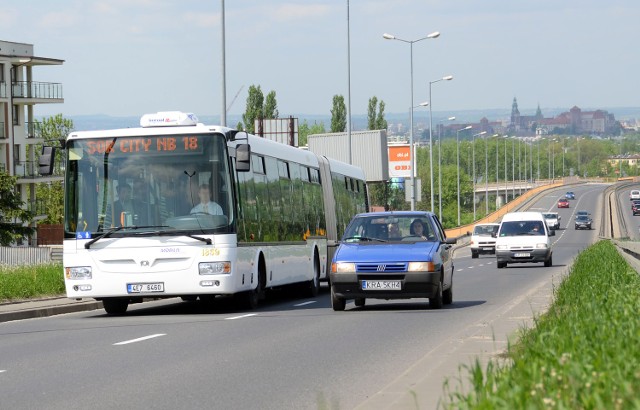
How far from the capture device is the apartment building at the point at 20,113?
9869cm

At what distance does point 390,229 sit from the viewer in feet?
72.8

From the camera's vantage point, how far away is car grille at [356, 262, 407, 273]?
68.6 ft

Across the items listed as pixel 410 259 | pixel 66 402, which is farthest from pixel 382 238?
pixel 66 402

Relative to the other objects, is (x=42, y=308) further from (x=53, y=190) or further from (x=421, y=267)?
(x=53, y=190)

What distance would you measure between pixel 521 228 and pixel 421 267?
90.5 feet

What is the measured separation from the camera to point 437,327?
59.0 ft

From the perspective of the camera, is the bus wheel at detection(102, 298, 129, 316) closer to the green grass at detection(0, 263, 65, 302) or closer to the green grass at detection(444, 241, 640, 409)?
the green grass at detection(0, 263, 65, 302)

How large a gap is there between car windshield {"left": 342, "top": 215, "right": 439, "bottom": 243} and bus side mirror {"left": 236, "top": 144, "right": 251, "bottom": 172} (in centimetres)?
226

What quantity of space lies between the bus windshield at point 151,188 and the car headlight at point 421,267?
111 inches

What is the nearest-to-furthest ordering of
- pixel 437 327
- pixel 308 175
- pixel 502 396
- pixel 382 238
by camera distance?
pixel 502 396, pixel 437 327, pixel 382 238, pixel 308 175

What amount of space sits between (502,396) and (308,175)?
76.0ft

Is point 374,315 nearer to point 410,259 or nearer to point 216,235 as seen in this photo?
point 410,259

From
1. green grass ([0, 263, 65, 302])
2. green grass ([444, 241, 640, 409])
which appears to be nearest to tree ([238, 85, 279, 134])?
green grass ([0, 263, 65, 302])

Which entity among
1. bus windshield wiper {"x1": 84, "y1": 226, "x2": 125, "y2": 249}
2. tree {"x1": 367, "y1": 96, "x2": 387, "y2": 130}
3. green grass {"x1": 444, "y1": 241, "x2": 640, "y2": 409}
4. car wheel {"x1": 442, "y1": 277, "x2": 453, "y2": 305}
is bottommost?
car wheel {"x1": 442, "y1": 277, "x2": 453, "y2": 305}
